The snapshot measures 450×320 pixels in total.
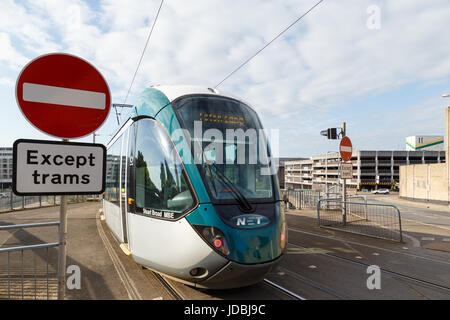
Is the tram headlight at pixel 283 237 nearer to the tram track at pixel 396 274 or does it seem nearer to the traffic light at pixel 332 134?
the tram track at pixel 396 274

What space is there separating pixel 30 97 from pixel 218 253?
267 centimetres

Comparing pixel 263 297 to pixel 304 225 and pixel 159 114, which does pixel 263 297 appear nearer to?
pixel 159 114

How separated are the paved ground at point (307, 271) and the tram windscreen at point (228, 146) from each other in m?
1.65

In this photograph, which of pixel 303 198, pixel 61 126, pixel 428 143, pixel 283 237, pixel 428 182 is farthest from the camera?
pixel 428 143

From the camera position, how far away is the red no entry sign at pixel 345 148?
1068 centimetres

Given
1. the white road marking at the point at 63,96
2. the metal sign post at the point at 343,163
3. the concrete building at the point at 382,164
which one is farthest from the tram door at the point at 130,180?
the concrete building at the point at 382,164

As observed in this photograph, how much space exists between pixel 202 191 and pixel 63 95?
6.89ft

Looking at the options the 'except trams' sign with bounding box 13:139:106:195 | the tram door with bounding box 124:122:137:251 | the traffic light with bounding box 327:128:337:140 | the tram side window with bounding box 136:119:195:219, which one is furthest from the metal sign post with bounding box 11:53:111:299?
the traffic light with bounding box 327:128:337:140

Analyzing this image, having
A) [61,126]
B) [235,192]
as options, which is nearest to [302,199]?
[235,192]

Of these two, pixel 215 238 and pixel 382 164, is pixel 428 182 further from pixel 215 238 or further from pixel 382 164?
pixel 382 164

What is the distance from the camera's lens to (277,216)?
13.5 ft

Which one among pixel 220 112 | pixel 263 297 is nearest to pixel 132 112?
pixel 220 112

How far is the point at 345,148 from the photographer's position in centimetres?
1082

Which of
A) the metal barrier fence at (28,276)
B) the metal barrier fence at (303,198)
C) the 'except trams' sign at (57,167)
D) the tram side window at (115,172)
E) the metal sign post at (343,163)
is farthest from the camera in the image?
the metal barrier fence at (303,198)
